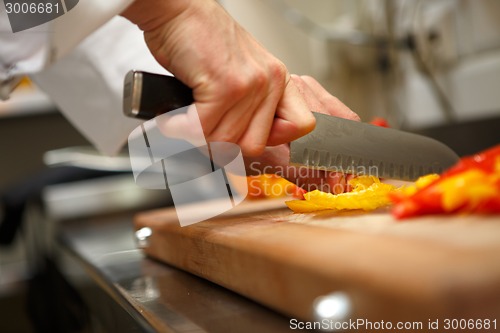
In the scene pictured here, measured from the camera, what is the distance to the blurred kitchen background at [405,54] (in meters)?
1.29

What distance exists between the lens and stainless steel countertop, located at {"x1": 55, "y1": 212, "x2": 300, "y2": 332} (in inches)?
17.1

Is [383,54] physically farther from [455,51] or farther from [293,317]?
[293,317]

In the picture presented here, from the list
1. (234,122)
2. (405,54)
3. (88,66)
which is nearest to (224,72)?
(234,122)

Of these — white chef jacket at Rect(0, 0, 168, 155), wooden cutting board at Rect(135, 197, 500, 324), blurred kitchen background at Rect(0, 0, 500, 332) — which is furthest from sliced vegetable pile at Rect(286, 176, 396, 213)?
blurred kitchen background at Rect(0, 0, 500, 332)

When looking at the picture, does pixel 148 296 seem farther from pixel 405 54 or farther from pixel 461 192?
pixel 405 54

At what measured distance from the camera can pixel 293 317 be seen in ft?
1.33

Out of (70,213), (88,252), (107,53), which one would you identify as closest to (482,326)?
(88,252)

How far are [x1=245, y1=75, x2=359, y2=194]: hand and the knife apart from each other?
0.04m

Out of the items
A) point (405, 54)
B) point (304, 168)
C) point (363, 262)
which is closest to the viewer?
point (363, 262)

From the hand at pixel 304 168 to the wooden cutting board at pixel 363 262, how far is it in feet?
0.32

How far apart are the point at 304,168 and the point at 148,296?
0.77ft

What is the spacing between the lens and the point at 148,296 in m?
0.54

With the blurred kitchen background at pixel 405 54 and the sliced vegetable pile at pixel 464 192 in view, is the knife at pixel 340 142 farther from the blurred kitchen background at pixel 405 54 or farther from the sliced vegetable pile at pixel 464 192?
the blurred kitchen background at pixel 405 54

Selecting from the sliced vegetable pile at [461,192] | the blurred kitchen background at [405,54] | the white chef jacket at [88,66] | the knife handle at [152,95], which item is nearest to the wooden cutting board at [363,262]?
the sliced vegetable pile at [461,192]
